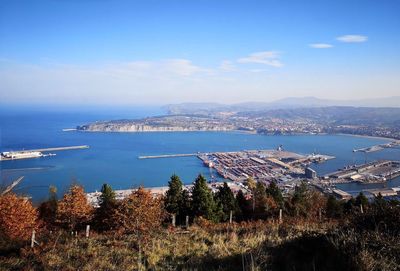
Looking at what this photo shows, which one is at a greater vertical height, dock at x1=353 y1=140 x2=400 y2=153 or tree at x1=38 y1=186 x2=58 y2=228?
tree at x1=38 y1=186 x2=58 y2=228

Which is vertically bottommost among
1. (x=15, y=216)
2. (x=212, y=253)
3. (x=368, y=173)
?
(x=368, y=173)

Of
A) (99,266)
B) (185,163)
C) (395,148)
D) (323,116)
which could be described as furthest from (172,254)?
(323,116)

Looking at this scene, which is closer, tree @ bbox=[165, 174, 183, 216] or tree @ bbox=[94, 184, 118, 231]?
tree @ bbox=[94, 184, 118, 231]

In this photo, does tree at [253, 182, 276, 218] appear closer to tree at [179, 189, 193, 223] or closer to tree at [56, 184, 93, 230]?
tree at [179, 189, 193, 223]

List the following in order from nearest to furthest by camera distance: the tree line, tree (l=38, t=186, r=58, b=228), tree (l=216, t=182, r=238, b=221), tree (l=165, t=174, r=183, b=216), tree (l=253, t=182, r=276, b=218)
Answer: the tree line
tree (l=38, t=186, r=58, b=228)
tree (l=165, t=174, r=183, b=216)
tree (l=253, t=182, r=276, b=218)
tree (l=216, t=182, r=238, b=221)

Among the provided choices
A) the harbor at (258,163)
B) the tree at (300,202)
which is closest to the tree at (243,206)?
the tree at (300,202)

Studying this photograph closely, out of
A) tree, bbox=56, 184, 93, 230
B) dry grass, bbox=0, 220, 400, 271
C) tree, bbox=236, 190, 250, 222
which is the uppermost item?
dry grass, bbox=0, 220, 400, 271

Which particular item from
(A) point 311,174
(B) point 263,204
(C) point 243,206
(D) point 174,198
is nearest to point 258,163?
(A) point 311,174

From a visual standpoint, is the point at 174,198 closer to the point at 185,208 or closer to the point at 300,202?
the point at 185,208

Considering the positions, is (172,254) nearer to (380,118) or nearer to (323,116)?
(380,118)

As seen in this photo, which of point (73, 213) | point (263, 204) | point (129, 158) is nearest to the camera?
point (73, 213)

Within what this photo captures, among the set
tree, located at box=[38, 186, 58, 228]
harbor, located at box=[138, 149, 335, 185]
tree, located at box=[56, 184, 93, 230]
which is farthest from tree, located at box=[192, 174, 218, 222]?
harbor, located at box=[138, 149, 335, 185]
